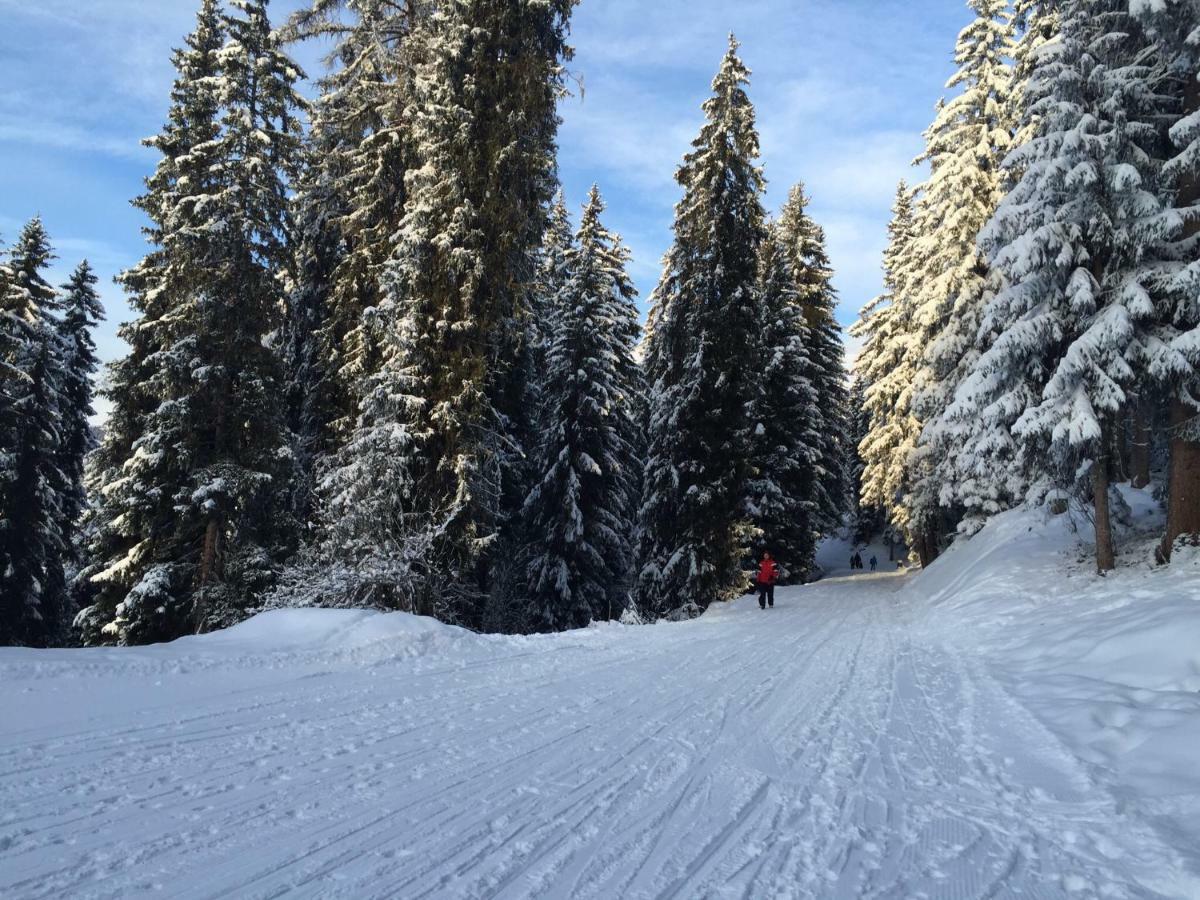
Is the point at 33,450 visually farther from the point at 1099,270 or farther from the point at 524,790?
the point at 1099,270

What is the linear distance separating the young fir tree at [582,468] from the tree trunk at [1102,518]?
12521 millimetres

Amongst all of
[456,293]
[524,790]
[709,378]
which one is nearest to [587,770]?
[524,790]

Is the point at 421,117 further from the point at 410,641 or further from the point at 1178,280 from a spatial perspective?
the point at 1178,280

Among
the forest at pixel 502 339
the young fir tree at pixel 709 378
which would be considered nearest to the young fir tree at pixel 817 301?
the forest at pixel 502 339

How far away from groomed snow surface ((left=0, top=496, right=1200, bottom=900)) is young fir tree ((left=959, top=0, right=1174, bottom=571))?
358cm

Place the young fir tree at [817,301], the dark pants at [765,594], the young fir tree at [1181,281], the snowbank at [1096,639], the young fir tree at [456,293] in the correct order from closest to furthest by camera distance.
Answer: the snowbank at [1096,639] → the young fir tree at [1181,281] → the young fir tree at [456,293] → the dark pants at [765,594] → the young fir tree at [817,301]

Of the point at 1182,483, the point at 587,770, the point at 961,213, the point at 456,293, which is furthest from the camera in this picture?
the point at 961,213

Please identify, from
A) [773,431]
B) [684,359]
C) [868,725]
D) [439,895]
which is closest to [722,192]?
[684,359]

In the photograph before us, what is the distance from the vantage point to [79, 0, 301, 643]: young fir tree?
14.0 m

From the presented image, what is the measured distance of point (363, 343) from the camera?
14.3 m

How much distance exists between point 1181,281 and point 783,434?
15717 millimetres

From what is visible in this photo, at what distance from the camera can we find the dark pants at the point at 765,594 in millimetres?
16984

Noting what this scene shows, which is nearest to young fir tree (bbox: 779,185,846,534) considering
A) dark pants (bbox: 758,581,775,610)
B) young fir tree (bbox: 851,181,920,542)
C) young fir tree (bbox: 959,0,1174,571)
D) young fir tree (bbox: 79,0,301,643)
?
young fir tree (bbox: 851,181,920,542)

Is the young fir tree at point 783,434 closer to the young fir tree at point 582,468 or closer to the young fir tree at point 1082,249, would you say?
the young fir tree at point 582,468
